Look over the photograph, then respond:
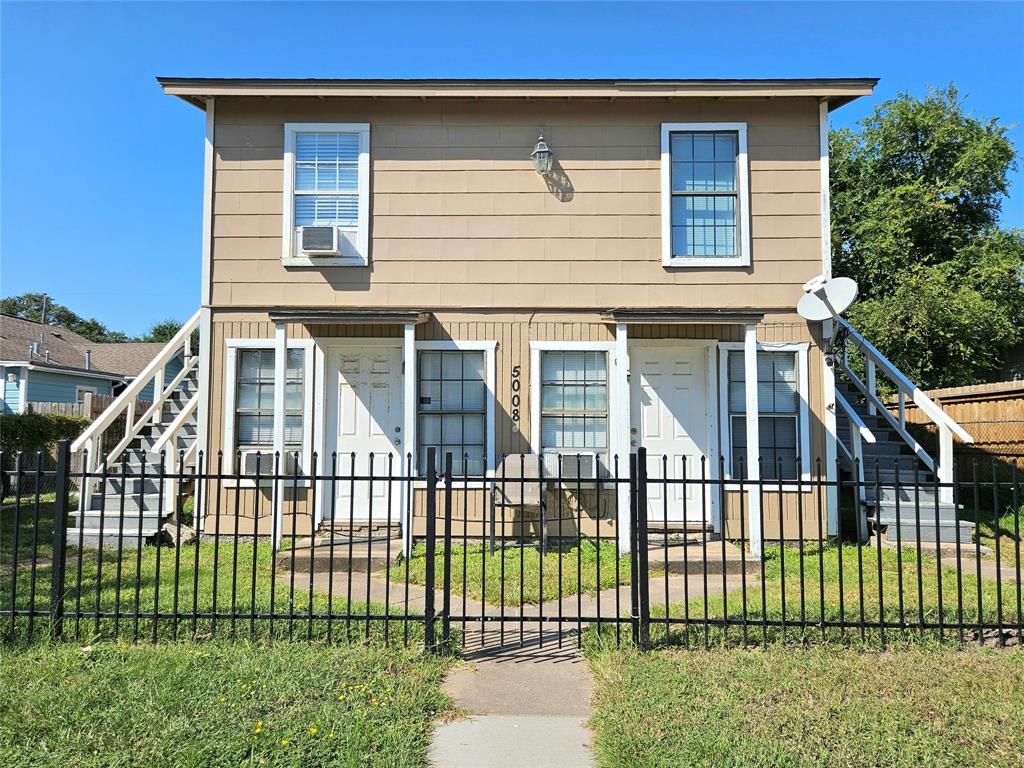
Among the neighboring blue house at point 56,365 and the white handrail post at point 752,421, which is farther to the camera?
the neighboring blue house at point 56,365

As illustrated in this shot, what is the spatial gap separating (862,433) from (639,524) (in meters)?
4.96

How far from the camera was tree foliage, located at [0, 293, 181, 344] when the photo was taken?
5028 centimetres

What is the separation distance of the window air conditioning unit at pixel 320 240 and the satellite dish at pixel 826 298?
5.47m

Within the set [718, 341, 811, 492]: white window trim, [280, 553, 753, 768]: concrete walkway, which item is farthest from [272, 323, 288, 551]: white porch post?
[718, 341, 811, 492]: white window trim

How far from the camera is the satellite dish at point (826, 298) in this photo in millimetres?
7578

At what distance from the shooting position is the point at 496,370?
8250 mm

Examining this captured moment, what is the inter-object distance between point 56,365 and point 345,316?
1918cm

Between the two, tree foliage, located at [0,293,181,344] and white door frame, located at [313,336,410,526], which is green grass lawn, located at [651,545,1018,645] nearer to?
white door frame, located at [313,336,410,526]

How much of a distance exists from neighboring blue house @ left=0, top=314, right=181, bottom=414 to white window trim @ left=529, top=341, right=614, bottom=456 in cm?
1673

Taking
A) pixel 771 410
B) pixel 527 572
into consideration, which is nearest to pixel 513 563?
pixel 527 572

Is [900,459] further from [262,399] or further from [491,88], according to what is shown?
[262,399]

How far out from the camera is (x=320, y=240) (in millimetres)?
8094

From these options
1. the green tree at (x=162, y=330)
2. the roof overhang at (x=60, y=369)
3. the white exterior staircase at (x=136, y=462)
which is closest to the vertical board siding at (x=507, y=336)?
the white exterior staircase at (x=136, y=462)

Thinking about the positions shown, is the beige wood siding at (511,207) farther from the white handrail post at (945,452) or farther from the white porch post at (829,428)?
the white handrail post at (945,452)
